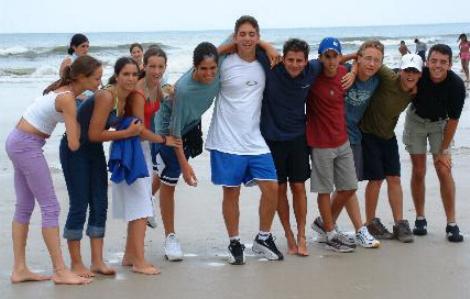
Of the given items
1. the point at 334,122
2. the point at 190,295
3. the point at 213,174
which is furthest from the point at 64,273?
the point at 334,122

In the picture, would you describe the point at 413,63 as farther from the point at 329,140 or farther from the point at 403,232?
the point at 403,232

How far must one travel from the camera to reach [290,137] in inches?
210

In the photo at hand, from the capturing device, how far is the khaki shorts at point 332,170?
5.47m

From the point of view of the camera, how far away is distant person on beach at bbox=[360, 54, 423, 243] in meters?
5.68

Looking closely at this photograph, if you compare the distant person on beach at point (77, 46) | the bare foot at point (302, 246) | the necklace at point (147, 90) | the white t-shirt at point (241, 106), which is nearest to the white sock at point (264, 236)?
the bare foot at point (302, 246)

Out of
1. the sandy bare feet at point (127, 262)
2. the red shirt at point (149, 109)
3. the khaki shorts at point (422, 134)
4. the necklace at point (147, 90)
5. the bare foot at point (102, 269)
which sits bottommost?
the sandy bare feet at point (127, 262)

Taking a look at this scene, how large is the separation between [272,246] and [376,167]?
1168mm

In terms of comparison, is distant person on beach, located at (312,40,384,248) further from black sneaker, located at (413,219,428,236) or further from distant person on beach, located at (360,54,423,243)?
black sneaker, located at (413,219,428,236)

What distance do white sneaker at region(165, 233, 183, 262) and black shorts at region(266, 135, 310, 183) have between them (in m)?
0.91

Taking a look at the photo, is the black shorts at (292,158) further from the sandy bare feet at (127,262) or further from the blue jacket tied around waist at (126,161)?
the sandy bare feet at (127,262)

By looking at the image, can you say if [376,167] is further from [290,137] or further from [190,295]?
[190,295]

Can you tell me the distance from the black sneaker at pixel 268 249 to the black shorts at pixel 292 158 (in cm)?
48

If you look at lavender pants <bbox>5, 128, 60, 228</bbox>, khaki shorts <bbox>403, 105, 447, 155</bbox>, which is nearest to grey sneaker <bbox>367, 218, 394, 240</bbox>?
khaki shorts <bbox>403, 105, 447, 155</bbox>

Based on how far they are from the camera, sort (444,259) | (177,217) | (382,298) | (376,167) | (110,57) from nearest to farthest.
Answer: (382,298)
(444,259)
(376,167)
(177,217)
(110,57)
